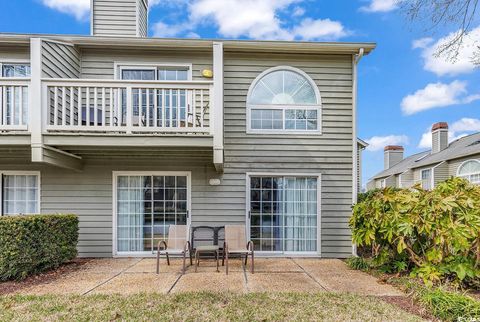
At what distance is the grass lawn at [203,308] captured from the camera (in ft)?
11.4

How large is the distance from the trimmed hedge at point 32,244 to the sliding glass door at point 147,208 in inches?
44.6

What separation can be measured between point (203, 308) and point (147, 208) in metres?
3.49

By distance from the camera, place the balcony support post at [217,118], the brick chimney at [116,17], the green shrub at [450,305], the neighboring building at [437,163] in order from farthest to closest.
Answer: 1. the neighboring building at [437,163]
2. the brick chimney at [116,17]
3. the balcony support post at [217,118]
4. the green shrub at [450,305]

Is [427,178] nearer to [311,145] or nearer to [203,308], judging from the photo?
[311,145]

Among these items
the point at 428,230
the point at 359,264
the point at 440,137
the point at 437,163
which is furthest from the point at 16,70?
the point at 440,137

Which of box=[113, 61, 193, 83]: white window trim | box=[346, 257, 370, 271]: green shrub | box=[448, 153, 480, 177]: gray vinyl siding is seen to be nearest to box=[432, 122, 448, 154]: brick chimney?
box=[448, 153, 480, 177]: gray vinyl siding

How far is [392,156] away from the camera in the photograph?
76.0 ft

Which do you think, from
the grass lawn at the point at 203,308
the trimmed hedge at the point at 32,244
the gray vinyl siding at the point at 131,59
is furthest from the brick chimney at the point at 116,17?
the grass lawn at the point at 203,308

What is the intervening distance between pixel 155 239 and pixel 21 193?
10.3ft

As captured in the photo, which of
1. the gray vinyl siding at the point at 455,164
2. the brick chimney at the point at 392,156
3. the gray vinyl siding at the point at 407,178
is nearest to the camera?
the gray vinyl siding at the point at 455,164

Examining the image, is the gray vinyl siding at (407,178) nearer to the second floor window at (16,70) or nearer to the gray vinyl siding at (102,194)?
the gray vinyl siding at (102,194)

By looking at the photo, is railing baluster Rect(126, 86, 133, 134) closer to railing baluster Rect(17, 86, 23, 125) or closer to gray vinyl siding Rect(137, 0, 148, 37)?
railing baluster Rect(17, 86, 23, 125)

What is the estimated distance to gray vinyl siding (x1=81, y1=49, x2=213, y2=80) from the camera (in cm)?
669

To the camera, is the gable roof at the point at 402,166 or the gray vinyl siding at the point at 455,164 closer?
the gray vinyl siding at the point at 455,164
